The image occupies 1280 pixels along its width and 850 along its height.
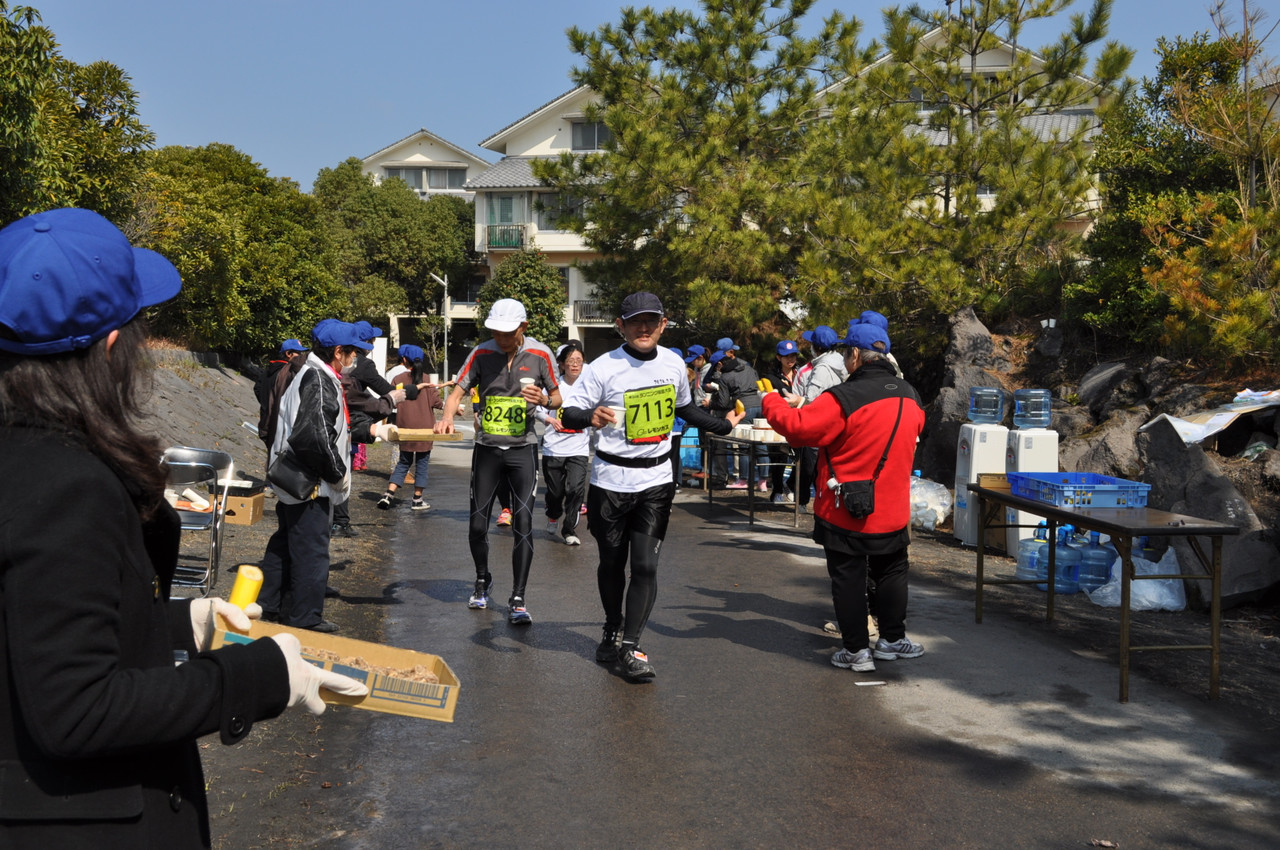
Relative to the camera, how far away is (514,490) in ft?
25.5

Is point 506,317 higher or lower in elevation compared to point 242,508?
higher

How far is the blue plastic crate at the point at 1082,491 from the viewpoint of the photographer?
22.2ft

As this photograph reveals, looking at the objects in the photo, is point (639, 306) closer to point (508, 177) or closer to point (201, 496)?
point (201, 496)

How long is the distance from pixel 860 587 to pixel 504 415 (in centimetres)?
270

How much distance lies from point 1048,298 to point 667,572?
9233 mm

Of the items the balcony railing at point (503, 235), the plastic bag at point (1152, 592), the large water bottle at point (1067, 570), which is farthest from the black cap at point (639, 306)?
the balcony railing at point (503, 235)

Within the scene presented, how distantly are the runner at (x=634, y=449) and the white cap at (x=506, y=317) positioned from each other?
1.44 meters

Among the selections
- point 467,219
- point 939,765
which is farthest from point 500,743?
point 467,219

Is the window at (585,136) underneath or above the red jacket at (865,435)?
above

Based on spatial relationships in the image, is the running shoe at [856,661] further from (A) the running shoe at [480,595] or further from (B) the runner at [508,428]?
(A) the running shoe at [480,595]

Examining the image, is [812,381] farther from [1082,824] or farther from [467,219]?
[467,219]

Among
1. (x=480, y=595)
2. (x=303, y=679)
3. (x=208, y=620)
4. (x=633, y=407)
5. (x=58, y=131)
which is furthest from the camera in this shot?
(x=58, y=131)

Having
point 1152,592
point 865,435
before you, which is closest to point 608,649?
point 865,435

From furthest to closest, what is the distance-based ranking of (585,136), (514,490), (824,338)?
(585,136)
(824,338)
(514,490)
